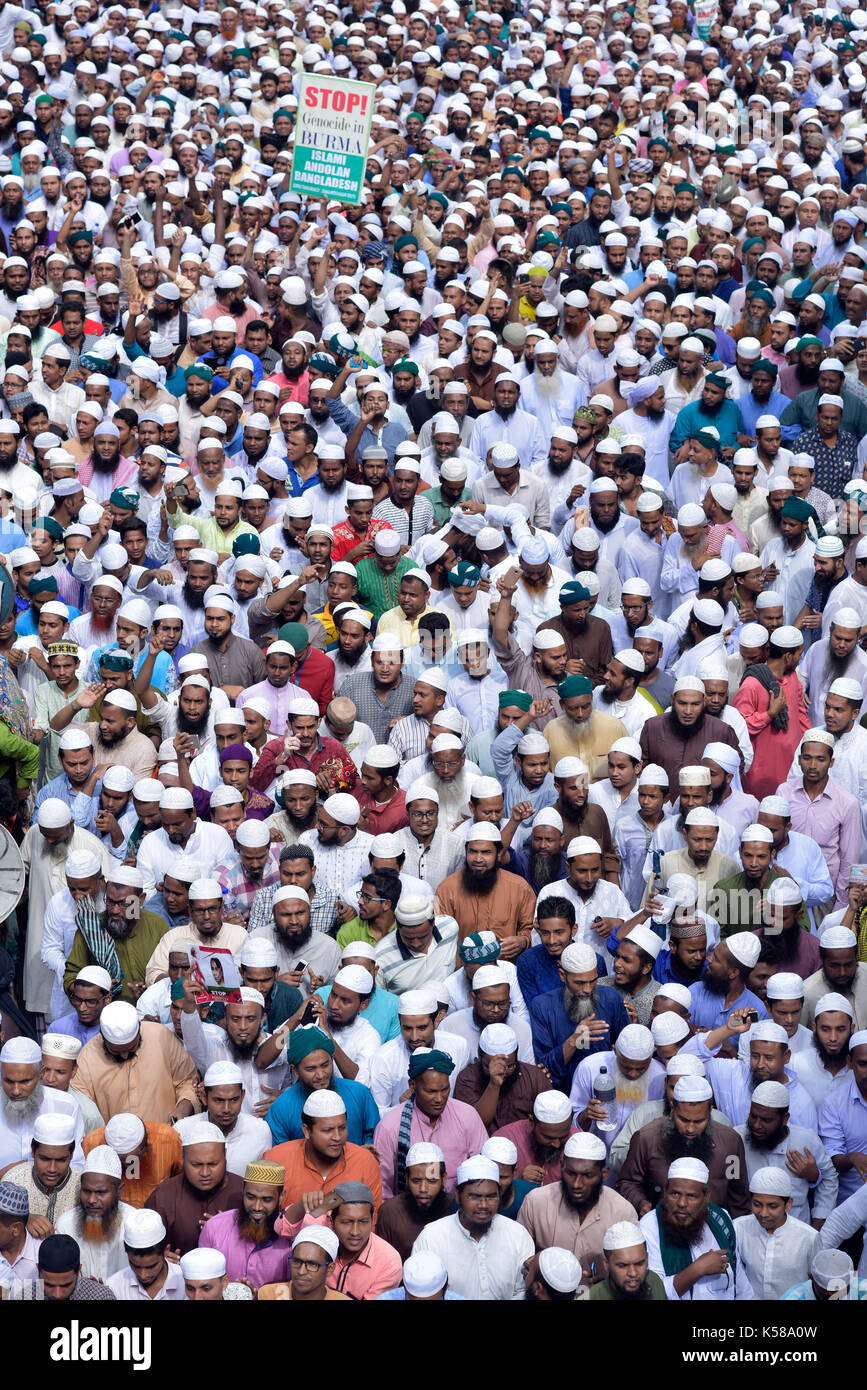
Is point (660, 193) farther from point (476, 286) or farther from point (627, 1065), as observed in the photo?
point (627, 1065)

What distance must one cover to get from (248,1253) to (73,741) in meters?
3.09

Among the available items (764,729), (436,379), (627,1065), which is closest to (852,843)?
(764,729)

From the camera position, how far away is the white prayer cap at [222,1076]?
6.96 m

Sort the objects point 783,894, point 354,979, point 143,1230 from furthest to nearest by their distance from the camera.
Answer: point 783,894
point 354,979
point 143,1230

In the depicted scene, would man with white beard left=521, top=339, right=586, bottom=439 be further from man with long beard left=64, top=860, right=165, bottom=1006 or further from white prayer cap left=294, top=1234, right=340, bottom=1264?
white prayer cap left=294, top=1234, right=340, bottom=1264

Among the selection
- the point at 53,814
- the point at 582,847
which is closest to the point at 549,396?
the point at 582,847

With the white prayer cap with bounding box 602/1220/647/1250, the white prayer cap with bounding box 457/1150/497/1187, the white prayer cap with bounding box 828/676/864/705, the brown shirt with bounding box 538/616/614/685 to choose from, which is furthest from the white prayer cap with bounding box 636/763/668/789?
the white prayer cap with bounding box 602/1220/647/1250

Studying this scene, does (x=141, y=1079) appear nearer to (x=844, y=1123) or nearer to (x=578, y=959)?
(x=578, y=959)

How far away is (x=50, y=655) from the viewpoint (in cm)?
966

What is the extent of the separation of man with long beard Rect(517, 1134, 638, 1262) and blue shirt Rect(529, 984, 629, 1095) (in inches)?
34.1

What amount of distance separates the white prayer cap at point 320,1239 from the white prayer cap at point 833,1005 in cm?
222

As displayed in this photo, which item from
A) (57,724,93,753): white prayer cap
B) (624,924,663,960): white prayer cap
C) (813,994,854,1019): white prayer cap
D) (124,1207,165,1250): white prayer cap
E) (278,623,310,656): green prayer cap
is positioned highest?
(278,623,310,656): green prayer cap

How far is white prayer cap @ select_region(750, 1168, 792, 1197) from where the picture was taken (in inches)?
263

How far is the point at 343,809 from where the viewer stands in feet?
27.7
